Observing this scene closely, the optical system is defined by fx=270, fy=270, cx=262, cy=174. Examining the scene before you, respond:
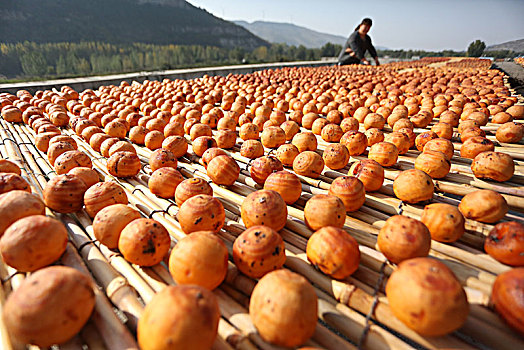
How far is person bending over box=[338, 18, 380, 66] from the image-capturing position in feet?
41.8

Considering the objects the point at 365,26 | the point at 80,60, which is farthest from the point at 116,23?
the point at 365,26

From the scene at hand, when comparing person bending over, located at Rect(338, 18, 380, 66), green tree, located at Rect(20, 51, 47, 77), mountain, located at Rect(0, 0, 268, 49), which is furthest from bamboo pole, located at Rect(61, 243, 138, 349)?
mountain, located at Rect(0, 0, 268, 49)

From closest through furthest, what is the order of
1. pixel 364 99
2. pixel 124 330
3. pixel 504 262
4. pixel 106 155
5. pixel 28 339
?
pixel 28 339 < pixel 124 330 < pixel 504 262 < pixel 106 155 < pixel 364 99

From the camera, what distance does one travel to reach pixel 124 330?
5.06 ft

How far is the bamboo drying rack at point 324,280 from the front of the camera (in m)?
1.52

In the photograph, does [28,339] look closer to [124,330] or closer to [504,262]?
[124,330]

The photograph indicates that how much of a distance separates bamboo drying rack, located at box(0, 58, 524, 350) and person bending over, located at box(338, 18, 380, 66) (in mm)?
11890

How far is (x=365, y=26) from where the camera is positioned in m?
12.6

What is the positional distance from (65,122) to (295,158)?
469 centimetres

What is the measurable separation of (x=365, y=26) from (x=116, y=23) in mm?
70792

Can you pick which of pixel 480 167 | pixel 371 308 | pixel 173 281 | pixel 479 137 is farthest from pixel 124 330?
pixel 479 137

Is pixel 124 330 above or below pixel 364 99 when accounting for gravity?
below

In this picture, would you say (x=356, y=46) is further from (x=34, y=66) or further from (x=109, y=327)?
(x=34, y=66)

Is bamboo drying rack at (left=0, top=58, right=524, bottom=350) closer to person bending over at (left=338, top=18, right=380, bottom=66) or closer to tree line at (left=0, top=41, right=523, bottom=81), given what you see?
person bending over at (left=338, top=18, right=380, bottom=66)
